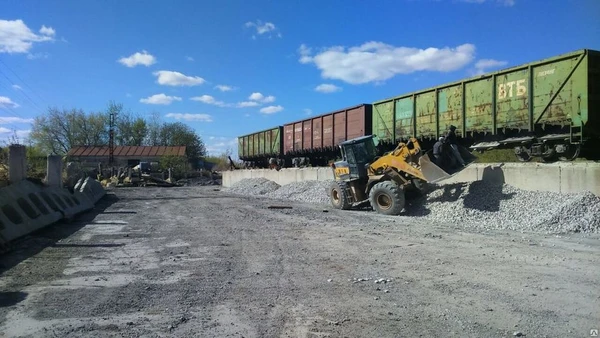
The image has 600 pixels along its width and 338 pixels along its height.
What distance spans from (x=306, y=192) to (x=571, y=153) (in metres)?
13.9

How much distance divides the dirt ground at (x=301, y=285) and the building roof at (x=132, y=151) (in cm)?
6831

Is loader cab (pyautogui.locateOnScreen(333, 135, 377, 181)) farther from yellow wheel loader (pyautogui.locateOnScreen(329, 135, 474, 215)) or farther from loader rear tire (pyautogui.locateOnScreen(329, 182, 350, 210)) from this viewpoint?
loader rear tire (pyautogui.locateOnScreen(329, 182, 350, 210))

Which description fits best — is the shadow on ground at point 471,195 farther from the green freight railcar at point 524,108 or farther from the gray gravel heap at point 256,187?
the gray gravel heap at point 256,187

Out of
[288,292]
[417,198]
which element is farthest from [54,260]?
[417,198]

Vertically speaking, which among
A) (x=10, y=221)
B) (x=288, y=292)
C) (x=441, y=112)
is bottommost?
(x=288, y=292)

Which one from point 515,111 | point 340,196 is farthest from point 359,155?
point 515,111

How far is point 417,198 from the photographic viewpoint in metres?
15.9

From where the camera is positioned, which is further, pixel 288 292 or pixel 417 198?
pixel 417 198

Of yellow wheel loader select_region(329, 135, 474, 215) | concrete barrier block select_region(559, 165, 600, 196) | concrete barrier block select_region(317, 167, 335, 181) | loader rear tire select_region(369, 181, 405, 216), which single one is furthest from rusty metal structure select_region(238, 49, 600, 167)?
concrete barrier block select_region(317, 167, 335, 181)

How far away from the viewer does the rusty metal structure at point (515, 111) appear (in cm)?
1257

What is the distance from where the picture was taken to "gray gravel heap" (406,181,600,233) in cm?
Result: 1081

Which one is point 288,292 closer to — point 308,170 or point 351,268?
point 351,268

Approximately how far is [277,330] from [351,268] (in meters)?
2.93

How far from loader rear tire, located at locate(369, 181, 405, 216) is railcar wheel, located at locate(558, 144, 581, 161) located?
16.4ft
